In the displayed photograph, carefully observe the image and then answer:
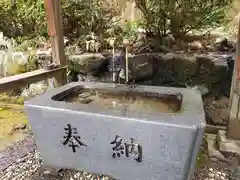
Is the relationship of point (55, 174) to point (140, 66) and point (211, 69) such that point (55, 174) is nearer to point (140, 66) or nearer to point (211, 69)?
point (140, 66)

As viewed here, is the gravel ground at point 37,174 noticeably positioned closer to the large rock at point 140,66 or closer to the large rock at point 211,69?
the large rock at point 140,66

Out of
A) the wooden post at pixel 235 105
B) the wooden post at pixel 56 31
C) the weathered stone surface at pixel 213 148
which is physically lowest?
the weathered stone surface at pixel 213 148

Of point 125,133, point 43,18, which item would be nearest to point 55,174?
point 125,133

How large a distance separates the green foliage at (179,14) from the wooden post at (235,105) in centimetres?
165

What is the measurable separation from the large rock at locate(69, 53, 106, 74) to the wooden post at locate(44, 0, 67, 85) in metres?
0.53

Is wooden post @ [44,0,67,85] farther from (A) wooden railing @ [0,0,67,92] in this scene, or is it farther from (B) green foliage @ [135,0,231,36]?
(B) green foliage @ [135,0,231,36]

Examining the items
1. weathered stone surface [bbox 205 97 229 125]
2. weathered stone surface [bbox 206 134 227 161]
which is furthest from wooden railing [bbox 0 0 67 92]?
weathered stone surface [bbox 205 97 229 125]

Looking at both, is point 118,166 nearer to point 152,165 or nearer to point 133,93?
point 152,165

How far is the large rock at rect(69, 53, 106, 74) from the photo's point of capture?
349 cm

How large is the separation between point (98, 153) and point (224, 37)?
324 centimetres

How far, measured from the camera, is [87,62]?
3492 mm

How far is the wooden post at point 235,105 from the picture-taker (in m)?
1.99

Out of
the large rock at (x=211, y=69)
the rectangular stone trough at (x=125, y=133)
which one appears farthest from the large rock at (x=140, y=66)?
the rectangular stone trough at (x=125, y=133)

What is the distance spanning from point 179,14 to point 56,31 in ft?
6.49
